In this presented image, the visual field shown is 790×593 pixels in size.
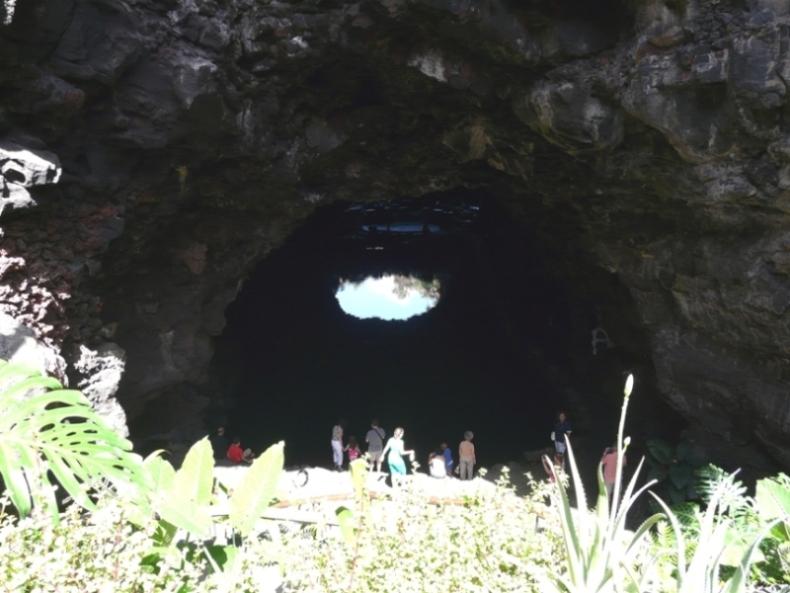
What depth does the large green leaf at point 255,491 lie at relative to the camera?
9.09ft

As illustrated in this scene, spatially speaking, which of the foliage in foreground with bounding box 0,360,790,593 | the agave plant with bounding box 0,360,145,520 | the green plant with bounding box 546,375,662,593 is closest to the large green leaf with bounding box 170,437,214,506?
the foliage in foreground with bounding box 0,360,790,593

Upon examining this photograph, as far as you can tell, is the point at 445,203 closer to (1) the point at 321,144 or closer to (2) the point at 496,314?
(2) the point at 496,314

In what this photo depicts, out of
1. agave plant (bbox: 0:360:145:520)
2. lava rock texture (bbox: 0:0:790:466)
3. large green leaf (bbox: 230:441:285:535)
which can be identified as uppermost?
lava rock texture (bbox: 0:0:790:466)

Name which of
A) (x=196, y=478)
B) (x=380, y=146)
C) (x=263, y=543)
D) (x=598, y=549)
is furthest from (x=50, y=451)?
(x=380, y=146)

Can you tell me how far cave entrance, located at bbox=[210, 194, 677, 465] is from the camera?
39.6 ft

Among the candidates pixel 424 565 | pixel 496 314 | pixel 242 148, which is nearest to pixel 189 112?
pixel 242 148

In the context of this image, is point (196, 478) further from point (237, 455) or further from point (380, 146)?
point (380, 146)

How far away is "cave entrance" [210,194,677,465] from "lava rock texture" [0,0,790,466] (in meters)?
2.18

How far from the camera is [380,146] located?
31.3ft

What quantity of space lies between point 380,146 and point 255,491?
24.8 feet

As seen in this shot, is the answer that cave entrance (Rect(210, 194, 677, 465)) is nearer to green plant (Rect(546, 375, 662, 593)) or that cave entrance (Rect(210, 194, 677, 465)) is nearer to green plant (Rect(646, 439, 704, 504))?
green plant (Rect(646, 439, 704, 504))

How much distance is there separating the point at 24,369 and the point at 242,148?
254 inches

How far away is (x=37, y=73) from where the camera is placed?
6.45 meters

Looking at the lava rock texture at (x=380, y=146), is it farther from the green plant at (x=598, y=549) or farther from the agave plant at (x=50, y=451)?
the green plant at (x=598, y=549)
